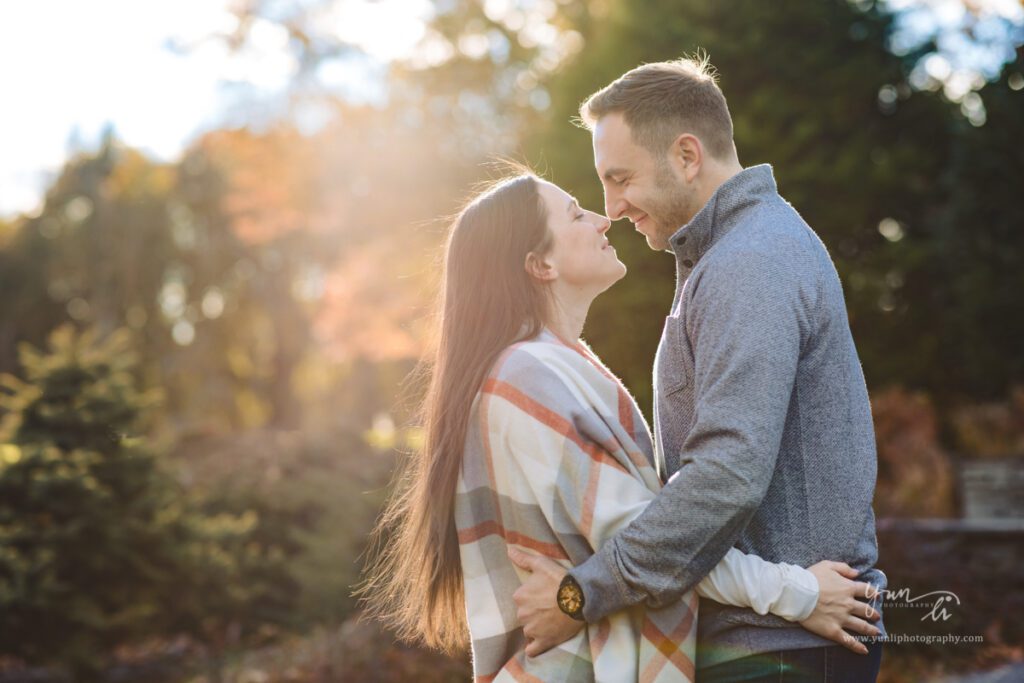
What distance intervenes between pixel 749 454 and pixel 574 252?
34.1 inches

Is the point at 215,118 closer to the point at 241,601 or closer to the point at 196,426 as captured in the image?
the point at 196,426

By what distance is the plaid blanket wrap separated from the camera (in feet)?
6.88

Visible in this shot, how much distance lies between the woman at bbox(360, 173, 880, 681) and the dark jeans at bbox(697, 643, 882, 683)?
0.09 m

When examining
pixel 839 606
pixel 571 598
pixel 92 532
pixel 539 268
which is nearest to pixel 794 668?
pixel 839 606

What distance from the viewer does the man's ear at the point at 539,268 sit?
2.56 metres

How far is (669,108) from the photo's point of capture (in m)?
2.38

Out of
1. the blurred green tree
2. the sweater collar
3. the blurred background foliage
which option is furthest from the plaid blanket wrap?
the blurred green tree

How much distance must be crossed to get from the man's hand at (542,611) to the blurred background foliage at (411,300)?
1107mm

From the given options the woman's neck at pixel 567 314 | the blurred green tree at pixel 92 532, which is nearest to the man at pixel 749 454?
the woman's neck at pixel 567 314

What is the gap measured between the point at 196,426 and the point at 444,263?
38.5 ft

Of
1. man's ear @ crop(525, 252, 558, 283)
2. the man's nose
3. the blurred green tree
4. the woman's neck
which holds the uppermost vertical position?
the man's nose

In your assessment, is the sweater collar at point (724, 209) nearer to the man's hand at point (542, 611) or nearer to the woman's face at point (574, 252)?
the woman's face at point (574, 252)

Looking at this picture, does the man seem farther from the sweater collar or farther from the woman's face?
the woman's face

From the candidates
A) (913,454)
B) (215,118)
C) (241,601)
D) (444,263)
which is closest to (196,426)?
(241,601)
